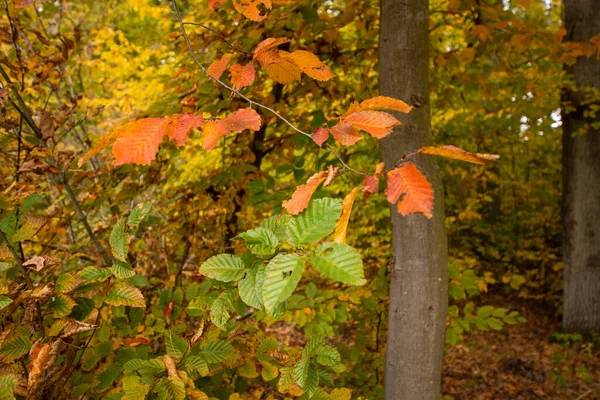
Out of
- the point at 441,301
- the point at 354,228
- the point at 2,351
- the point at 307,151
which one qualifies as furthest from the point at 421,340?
the point at 354,228

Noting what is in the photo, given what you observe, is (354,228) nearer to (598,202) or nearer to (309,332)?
(598,202)

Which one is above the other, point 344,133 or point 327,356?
point 344,133

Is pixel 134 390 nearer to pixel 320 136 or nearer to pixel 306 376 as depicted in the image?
pixel 306 376

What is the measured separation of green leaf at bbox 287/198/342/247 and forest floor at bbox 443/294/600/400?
4.11 m

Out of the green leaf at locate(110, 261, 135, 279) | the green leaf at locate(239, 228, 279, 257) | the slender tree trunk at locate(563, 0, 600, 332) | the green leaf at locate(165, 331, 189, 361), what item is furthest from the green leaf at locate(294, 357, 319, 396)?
the slender tree trunk at locate(563, 0, 600, 332)

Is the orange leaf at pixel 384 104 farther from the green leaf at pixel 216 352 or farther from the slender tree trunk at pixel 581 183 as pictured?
the slender tree trunk at pixel 581 183

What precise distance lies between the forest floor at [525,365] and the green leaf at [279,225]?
13.1 feet

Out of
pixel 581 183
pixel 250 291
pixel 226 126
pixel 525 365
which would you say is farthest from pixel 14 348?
pixel 581 183

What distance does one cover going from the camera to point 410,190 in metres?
0.81

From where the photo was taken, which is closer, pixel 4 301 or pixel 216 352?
pixel 4 301

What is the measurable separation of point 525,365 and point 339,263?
16.7 ft

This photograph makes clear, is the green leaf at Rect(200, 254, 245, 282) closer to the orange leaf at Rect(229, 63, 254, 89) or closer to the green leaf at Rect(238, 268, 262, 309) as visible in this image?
the green leaf at Rect(238, 268, 262, 309)

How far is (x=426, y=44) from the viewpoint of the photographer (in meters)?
2.01

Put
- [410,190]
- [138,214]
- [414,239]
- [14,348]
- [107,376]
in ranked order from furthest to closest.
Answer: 1. [414,239]
2. [107,376]
3. [138,214]
4. [14,348]
5. [410,190]
